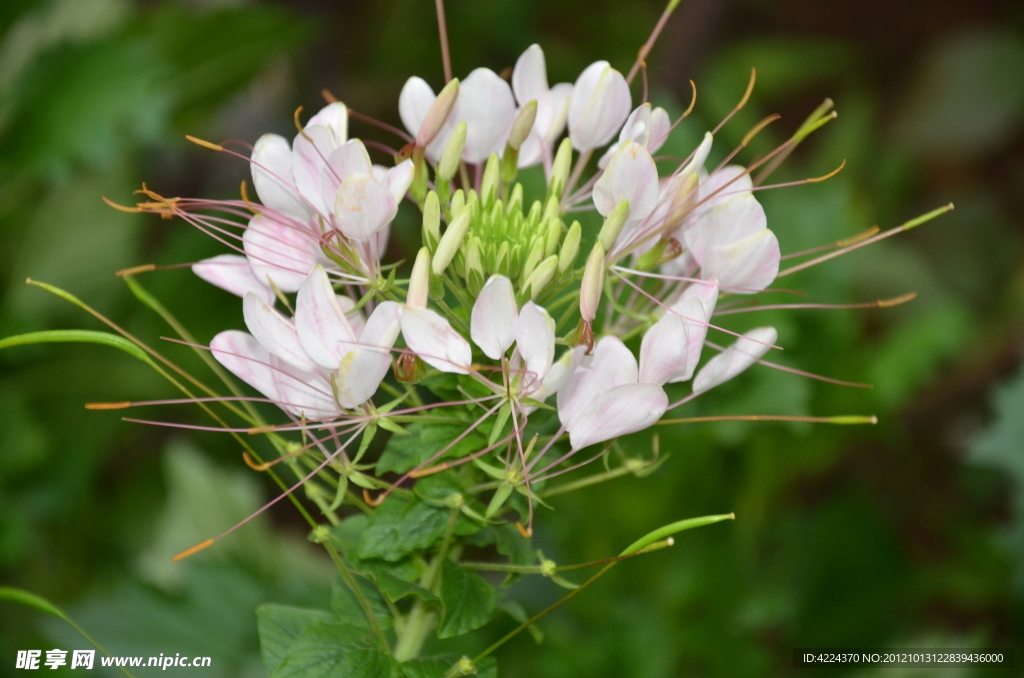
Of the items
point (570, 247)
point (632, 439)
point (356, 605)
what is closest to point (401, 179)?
point (570, 247)

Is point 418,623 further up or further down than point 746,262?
further down

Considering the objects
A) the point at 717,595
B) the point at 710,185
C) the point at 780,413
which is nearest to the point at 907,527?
the point at 717,595

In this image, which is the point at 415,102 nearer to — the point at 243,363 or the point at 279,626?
the point at 243,363

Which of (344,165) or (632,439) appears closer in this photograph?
(344,165)

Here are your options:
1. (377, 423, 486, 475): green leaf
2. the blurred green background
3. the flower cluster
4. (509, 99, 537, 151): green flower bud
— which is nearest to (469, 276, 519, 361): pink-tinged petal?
the flower cluster

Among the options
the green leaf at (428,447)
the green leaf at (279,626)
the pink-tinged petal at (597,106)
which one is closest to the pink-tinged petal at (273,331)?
the green leaf at (428,447)

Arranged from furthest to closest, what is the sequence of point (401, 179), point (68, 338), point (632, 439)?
point (632, 439) < point (401, 179) < point (68, 338)

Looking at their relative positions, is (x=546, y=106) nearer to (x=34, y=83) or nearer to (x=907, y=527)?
(x=34, y=83)

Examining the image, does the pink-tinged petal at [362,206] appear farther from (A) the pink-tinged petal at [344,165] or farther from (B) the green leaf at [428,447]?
(B) the green leaf at [428,447]
